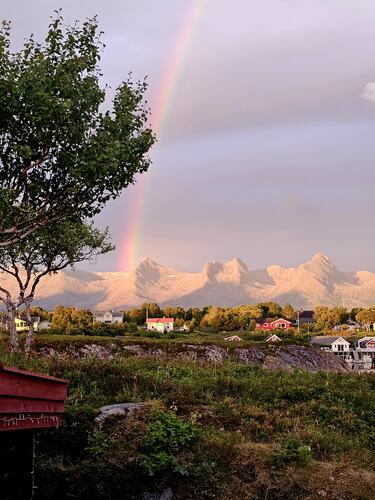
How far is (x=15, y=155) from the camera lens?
70.6ft

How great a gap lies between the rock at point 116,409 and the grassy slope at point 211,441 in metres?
0.24

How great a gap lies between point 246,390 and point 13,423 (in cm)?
1066

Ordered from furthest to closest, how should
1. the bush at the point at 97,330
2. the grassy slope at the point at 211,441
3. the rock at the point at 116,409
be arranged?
the bush at the point at 97,330, the rock at the point at 116,409, the grassy slope at the point at 211,441

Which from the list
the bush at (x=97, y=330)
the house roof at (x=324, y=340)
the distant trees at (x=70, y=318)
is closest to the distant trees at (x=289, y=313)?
the house roof at (x=324, y=340)

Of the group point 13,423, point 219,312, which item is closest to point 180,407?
point 13,423

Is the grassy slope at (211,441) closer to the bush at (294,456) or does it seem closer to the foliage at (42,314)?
the bush at (294,456)

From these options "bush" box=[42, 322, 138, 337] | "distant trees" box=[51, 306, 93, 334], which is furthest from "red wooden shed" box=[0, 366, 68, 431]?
"distant trees" box=[51, 306, 93, 334]

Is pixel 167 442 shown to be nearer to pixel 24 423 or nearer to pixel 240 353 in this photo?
pixel 24 423

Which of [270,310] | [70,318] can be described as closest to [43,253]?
[70,318]

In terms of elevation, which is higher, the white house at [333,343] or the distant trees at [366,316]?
the distant trees at [366,316]

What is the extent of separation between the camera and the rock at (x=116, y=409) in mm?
16016

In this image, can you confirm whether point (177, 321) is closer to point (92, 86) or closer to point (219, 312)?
point (219, 312)

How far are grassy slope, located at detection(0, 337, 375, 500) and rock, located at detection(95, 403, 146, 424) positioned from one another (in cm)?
24

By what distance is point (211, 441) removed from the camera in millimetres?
14656
